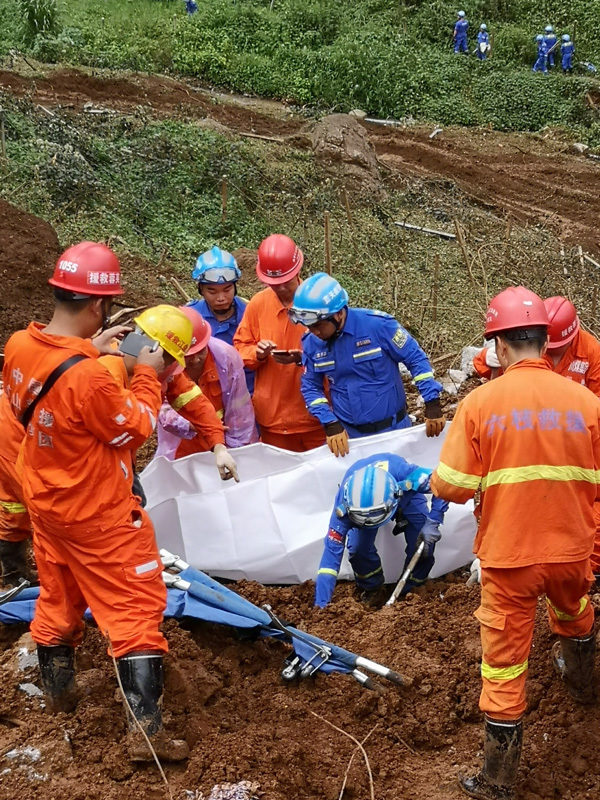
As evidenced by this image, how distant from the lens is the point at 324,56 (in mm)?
23594

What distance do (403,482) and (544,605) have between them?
1082mm

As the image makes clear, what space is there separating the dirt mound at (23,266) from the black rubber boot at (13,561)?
12.3 feet

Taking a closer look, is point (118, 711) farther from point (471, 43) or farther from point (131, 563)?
point (471, 43)

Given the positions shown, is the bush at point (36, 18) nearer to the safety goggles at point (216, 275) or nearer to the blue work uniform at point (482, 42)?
the blue work uniform at point (482, 42)

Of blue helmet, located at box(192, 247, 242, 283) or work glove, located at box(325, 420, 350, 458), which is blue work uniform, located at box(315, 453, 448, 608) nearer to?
work glove, located at box(325, 420, 350, 458)

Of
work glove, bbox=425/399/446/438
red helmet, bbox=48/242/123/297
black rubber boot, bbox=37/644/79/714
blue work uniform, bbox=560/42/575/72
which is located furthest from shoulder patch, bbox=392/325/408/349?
blue work uniform, bbox=560/42/575/72

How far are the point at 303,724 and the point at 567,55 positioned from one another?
25.0m

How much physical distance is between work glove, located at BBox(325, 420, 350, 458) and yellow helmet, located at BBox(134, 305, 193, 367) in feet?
4.29

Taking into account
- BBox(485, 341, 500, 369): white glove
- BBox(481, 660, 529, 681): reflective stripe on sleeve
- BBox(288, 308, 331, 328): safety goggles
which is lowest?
BBox(481, 660, 529, 681): reflective stripe on sleeve

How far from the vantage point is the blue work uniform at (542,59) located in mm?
25031

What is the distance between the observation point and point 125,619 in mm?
3836

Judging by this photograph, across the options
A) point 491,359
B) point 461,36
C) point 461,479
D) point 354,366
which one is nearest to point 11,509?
point 354,366

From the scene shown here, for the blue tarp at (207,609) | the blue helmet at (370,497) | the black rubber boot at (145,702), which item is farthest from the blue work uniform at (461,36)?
the black rubber boot at (145,702)

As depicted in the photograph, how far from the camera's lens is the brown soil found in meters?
15.6
